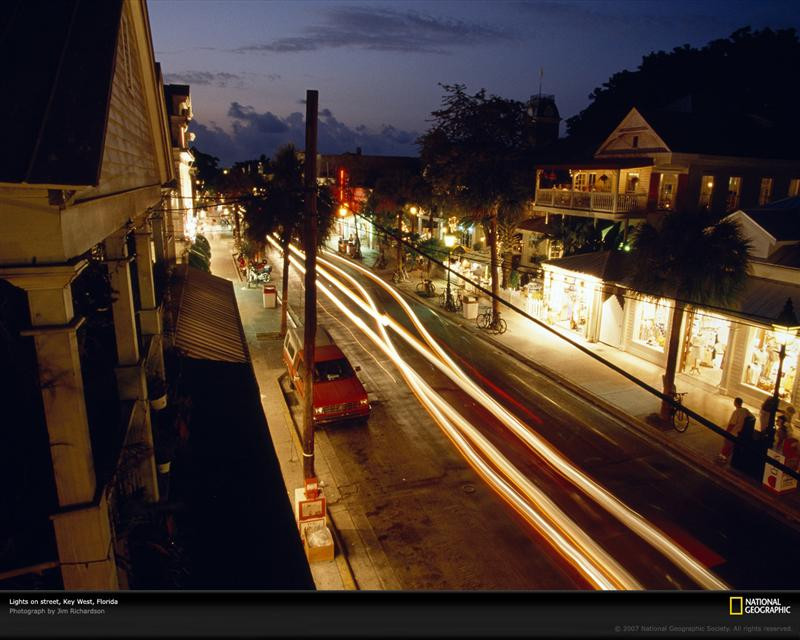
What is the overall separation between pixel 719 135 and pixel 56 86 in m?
32.3

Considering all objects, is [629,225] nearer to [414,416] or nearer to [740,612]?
[414,416]

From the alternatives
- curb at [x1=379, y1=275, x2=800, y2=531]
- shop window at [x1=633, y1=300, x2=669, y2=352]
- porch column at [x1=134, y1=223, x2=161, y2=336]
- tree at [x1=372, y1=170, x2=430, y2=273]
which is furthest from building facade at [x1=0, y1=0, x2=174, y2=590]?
tree at [x1=372, y1=170, x2=430, y2=273]

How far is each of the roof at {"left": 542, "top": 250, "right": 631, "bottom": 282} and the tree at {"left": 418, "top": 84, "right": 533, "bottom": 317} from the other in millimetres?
3347

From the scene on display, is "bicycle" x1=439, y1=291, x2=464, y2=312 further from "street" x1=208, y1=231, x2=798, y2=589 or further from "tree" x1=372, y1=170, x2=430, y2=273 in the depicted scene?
"street" x1=208, y1=231, x2=798, y2=589

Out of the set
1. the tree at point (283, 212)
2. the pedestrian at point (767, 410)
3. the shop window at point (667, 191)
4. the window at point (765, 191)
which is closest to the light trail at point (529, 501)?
the pedestrian at point (767, 410)

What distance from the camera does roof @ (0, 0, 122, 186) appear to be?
2.79 meters

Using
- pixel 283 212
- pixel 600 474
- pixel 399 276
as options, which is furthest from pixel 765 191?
pixel 283 212

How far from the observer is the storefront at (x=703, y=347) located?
18453mm

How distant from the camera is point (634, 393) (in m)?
17.1

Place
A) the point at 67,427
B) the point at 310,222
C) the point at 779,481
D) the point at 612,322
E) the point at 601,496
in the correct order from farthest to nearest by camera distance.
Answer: the point at 612,322 < the point at 779,481 < the point at 601,496 < the point at 310,222 < the point at 67,427

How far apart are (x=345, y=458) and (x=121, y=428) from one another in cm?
886

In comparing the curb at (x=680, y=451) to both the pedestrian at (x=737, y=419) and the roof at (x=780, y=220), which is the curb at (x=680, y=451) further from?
the roof at (x=780, y=220)

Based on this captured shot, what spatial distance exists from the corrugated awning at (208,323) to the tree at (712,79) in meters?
34.2

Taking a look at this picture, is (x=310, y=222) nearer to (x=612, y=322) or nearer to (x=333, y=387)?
(x=333, y=387)
